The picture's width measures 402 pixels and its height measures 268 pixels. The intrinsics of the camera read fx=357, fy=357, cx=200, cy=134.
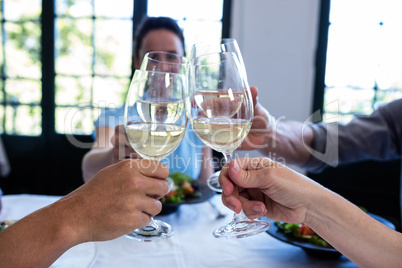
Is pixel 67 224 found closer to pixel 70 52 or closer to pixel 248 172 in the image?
pixel 248 172

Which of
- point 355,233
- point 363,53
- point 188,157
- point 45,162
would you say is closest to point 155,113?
point 355,233

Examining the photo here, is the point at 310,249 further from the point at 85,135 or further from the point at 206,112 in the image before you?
the point at 85,135

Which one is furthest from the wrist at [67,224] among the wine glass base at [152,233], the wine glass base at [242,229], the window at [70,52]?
the window at [70,52]

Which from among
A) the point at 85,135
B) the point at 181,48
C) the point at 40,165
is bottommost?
the point at 40,165

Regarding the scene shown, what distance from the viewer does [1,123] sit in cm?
357

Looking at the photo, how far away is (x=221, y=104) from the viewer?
30.0 inches

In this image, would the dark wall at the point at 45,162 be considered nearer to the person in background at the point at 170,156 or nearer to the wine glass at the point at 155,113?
the person in background at the point at 170,156

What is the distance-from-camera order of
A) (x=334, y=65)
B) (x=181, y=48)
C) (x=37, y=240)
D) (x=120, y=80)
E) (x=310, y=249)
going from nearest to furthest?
(x=37, y=240) < (x=310, y=249) < (x=181, y=48) < (x=334, y=65) < (x=120, y=80)

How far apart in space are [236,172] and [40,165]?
3290 mm

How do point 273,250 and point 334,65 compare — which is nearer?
point 273,250

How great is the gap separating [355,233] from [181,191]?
758mm

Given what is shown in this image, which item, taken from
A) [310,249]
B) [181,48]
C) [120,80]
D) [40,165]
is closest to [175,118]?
[310,249]

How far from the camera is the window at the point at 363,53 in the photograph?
3178mm

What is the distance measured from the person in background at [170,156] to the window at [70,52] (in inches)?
49.9
